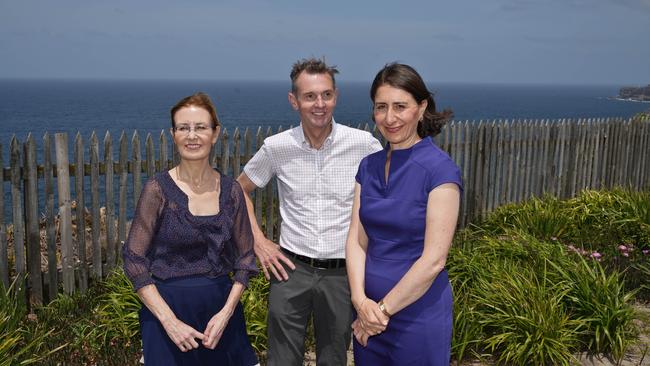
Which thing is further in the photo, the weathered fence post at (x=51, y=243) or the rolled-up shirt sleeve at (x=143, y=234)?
the weathered fence post at (x=51, y=243)

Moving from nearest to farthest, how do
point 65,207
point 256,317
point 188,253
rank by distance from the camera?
point 188,253
point 256,317
point 65,207

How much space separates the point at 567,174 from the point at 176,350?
9451mm

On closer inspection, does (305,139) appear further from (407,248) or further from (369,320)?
(369,320)

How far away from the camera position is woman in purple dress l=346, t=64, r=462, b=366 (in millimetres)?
2541

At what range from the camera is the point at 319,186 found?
3490 millimetres

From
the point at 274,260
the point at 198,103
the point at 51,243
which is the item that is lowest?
the point at 51,243

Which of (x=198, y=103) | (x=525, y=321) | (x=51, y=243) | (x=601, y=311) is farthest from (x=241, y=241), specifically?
(x=51, y=243)

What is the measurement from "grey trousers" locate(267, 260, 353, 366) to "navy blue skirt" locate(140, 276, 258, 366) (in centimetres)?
68

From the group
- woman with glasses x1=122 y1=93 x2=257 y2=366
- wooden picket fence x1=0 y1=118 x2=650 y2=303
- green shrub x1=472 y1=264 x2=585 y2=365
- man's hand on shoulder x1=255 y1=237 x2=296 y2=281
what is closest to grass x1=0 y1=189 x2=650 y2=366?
green shrub x1=472 y1=264 x2=585 y2=365

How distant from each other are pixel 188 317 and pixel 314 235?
96cm

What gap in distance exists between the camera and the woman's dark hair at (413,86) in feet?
8.61

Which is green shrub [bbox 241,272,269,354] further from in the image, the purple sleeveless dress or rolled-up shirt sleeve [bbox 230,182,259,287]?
the purple sleeveless dress

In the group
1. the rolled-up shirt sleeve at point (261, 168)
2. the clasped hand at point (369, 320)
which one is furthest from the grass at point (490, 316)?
the clasped hand at point (369, 320)

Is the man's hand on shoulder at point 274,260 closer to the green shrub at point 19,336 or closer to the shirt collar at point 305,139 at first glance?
the shirt collar at point 305,139
